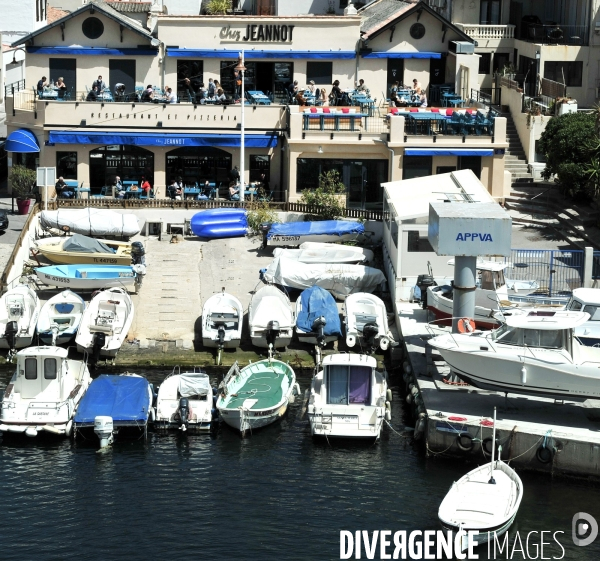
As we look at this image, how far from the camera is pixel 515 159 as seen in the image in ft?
206

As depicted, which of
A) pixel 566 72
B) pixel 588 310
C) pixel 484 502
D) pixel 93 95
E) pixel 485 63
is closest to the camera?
pixel 484 502

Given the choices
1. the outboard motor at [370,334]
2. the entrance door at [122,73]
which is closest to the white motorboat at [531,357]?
the outboard motor at [370,334]

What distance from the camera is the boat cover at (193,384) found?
4231 cm

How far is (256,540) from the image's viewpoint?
34.6 metres

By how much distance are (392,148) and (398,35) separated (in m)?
8.14

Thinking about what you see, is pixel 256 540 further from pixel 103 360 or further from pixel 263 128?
pixel 263 128

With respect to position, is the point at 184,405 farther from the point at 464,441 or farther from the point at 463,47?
the point at 463,47

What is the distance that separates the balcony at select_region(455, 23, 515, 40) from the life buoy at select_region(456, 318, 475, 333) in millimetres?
29283

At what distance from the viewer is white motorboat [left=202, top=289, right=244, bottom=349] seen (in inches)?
1864

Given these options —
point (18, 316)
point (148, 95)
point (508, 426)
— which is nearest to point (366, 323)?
point (508, 426)

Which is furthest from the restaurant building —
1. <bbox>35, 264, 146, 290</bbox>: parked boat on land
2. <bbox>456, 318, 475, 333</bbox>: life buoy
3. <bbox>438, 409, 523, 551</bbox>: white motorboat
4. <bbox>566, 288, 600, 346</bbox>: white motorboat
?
<bbox>438, 409, 523, 551</bbox>: white motorboat

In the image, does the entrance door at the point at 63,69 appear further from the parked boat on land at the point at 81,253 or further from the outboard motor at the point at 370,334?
the outboard motor at the point at 370,334

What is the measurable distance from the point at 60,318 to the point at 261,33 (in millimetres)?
21347

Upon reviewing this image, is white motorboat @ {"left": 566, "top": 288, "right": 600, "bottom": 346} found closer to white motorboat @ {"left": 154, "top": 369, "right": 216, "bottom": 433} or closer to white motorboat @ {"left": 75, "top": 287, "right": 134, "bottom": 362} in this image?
white motorboat @ {"left": 154, "top": 369, "right": 216, "bottom": 433}
